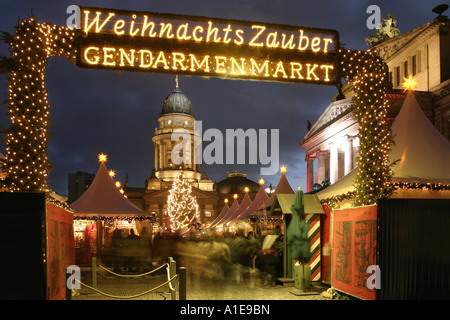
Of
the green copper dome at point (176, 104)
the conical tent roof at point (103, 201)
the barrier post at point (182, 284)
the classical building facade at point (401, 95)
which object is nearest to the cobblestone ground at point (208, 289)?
the barrier post at point (182, 284)

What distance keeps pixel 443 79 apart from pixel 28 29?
1420 inches

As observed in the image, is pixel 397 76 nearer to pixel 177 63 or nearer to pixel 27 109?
pixel 177 63

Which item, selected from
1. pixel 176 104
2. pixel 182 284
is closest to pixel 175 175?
pixel 176 104

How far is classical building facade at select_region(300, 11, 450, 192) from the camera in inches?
1316

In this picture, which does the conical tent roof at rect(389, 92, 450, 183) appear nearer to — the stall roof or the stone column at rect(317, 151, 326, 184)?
the stall roof

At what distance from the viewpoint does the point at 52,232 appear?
8.34 meters

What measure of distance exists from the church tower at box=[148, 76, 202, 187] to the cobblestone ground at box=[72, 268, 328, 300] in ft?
289

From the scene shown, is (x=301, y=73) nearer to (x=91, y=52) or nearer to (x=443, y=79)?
(x=91, y=52)

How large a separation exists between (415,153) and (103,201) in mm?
14859

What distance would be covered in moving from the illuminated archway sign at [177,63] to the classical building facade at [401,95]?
1978cm

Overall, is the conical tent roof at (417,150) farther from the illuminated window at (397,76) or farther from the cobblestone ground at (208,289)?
the illuminated window at (397,76)

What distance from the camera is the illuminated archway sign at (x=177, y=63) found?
29.5 ft

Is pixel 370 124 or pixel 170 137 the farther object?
pixel 170 137

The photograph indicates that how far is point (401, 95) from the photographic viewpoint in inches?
1281
